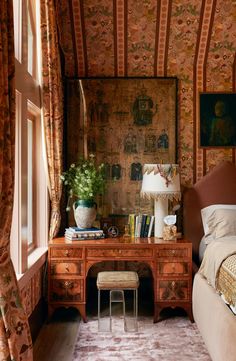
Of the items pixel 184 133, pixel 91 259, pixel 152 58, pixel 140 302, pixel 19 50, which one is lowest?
pixel 140 302

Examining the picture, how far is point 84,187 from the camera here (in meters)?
4.43

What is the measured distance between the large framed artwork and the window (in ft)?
2.59

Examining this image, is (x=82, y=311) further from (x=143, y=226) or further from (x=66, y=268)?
(x=143, y=226)

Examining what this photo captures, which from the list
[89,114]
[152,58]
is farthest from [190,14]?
[89,114]

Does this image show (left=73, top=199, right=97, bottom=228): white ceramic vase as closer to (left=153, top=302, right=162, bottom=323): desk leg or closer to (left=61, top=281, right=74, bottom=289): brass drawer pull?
(left=61, top=281, right=74, bottom=289): brass drawer pull

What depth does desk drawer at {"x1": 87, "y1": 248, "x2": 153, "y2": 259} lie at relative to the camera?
418cm

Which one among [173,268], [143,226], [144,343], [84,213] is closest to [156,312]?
[173,268]

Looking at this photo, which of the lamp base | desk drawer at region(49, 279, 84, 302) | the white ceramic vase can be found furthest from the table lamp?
desk drawer at region(49, 279, 84, 302)

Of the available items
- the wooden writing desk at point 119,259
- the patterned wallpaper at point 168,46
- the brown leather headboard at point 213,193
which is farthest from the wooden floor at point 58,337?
the patterned wallpaper at point 168,46

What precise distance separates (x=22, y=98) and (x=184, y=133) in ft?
7.15

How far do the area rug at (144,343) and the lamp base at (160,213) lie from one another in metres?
0.91

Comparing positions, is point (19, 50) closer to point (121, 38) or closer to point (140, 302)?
point (121, 38)

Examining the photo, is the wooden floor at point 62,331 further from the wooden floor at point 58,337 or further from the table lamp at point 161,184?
the table lamp at point 161,184

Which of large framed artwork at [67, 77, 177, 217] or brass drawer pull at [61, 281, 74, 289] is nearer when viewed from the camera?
brass drawer pull at [61, 281, 74, 289]
